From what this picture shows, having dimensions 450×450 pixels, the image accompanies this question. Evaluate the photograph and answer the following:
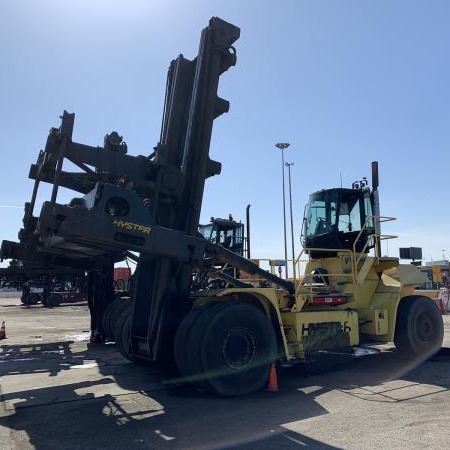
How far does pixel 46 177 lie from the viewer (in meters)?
8.26

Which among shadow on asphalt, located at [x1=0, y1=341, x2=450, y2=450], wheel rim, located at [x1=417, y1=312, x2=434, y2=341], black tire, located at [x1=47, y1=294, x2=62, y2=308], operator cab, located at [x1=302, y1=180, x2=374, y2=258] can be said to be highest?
operator cab, located at [x1=302, y1=180, x2=374, y2=258]

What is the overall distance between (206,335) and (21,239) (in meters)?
4.62

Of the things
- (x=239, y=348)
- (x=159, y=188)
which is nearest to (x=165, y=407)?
(x=239, y=348)

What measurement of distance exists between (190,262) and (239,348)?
148cm

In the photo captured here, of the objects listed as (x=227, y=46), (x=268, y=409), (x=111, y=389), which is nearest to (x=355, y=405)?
(x=268, y=409)

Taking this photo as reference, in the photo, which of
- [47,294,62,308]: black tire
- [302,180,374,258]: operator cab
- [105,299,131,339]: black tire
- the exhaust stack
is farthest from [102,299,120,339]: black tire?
[47,294,62,308]: black tire

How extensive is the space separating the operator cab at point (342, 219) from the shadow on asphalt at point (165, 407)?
2482 millimetres

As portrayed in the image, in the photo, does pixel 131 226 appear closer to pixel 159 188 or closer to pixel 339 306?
pixel 159 188

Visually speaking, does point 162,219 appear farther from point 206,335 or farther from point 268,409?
point 268,409

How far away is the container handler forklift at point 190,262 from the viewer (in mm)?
6543

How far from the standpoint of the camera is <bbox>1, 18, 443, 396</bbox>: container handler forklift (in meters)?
6.54

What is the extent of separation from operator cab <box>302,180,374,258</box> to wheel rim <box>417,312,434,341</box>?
1791 millimetres

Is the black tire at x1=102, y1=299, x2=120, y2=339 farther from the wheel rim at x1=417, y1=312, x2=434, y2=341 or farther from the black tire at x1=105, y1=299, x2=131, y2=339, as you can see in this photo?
the wheel rim at x1=417, y1=312, x2=434, y2=341

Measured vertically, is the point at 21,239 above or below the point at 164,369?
above
